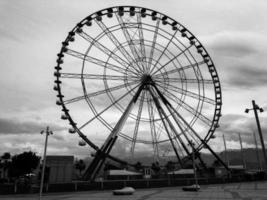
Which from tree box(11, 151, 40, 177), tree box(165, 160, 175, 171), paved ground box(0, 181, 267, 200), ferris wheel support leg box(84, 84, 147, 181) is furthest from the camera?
tree box(11, 151, 40, 177)

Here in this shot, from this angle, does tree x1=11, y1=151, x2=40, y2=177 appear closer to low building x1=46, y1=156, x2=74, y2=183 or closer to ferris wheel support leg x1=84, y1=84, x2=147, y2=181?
low building x1=46, y1=156, x2=74, y2=183

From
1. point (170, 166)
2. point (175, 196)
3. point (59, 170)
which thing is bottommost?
point (175, 196)

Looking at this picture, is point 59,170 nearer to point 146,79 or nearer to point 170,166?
point 170,166

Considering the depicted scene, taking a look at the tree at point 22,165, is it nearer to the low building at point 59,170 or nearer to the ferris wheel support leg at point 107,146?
the low building at point 59,170

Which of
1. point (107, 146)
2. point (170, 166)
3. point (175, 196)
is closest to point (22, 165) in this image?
point (107, 146)

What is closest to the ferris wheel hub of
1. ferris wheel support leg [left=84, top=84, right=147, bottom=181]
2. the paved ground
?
ferris wheel support leg [left=84, top=84, right=147, bottom=181]

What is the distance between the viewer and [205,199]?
17438 millimetres

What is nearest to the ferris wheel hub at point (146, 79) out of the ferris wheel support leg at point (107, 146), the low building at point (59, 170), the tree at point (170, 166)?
the ferris wheel support leg at point (107, 146)

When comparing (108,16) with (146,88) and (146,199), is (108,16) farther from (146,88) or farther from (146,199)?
(146,199)

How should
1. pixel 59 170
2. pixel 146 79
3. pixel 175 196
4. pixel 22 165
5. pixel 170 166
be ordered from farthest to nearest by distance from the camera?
pixel 22 165
pixel 170 166
pixel 59 170
pixel 146 79
pixel 175 196

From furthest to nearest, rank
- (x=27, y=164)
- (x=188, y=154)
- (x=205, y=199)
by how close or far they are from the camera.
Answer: (x=27, y=164) → (x=188, y=154) → (x=205, y=199)

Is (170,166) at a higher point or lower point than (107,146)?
lower

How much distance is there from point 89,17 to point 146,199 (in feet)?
69.2

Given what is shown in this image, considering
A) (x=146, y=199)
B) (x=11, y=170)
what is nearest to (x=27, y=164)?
(x=11, y=170)
